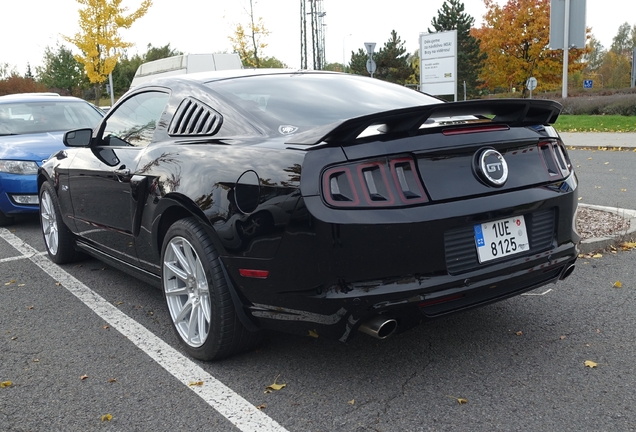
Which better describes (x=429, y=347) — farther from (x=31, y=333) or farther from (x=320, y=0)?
(x=320, y=0)

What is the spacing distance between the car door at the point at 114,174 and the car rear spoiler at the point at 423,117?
4.73 ft

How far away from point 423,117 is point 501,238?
67 centimetres

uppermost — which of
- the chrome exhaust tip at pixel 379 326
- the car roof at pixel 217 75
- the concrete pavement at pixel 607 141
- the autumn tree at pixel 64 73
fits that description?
the autumn tree at pixel 64 73

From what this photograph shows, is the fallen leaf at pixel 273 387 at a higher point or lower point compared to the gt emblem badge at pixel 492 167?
lower

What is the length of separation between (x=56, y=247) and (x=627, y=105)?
20.4 metres

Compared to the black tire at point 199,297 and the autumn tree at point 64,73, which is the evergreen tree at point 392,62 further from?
the black tire at point 199,297

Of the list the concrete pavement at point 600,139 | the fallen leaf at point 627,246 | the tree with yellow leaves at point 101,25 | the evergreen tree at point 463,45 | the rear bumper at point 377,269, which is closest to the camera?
the rear bumper at point 377,269

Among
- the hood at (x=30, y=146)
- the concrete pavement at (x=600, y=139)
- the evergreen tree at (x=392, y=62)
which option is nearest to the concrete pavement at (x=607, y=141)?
the concrete pavement at (x=600, y=139)

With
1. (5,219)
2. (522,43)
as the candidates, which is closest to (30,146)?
(5,219)

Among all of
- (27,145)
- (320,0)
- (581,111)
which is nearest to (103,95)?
(320,0)

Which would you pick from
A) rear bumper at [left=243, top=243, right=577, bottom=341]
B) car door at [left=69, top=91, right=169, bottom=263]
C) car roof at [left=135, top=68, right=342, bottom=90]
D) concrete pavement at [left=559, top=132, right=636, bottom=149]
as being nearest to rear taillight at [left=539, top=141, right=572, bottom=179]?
rear bumper at [left=243, top=243, right=577, bottom=341]

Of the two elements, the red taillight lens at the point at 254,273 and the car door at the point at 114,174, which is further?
the car door at the point at 114,174

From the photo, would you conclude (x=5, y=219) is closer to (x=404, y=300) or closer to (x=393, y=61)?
(x=404, y=300)

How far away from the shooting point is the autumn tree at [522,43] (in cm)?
4731
